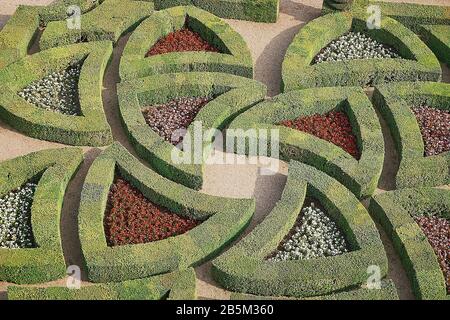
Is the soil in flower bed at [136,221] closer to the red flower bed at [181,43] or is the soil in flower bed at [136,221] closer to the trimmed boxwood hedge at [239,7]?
the red flower bed at [181,43]

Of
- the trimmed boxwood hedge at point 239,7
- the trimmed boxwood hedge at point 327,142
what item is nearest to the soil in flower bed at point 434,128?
the trimmed boxwood hedge at point 327,142

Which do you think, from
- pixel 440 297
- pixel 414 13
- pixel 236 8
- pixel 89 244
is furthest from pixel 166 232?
pixel 414 13

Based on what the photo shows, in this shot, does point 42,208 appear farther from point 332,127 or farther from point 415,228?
point 415,228

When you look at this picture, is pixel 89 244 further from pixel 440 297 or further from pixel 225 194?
pixel 440 297

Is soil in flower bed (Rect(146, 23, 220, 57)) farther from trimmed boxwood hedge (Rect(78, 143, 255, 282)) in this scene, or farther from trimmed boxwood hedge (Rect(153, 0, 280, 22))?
trimmed boxwood hedge (Rect(78, 143, 255, 282))

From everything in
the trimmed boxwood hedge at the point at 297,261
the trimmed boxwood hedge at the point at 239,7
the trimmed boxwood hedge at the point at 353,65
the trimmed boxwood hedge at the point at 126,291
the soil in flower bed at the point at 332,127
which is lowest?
the trimmed boxwood hedge at the point at 126,291
